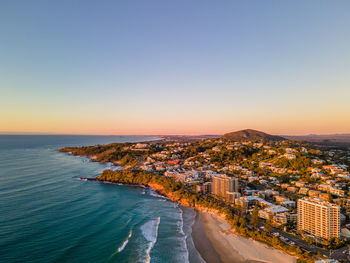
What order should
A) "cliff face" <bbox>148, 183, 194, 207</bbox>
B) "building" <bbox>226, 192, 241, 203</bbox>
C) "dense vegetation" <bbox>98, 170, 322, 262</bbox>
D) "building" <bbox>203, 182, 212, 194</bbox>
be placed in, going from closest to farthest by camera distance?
"dense vegetation" <bbox>98, 170, 322, 262</bbox>
"building" <bbox>226, 192, 241, 203</bbox>
"cliff face" <bbox>148, 183, 194, 207</bbox>
"building" <bbox>203, 182, 212, 194</bbox>

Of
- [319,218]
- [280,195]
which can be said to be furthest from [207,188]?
[319,218]

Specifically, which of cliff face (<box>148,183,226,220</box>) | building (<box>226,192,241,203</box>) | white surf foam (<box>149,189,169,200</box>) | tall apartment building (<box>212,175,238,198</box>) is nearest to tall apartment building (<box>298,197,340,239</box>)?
cliff face (<box>148,183,226,220</box>)

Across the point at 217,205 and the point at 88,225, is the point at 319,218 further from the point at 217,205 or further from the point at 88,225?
the point at 88,225

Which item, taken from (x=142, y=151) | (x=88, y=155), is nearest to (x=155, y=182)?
(x=142, y=151)

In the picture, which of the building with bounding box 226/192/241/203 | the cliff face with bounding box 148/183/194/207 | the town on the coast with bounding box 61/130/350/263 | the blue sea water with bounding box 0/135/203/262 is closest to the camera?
the blue sea water with bounding box 0/135/203/262

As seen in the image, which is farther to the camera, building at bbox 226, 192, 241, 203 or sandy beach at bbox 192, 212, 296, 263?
building at bbox 226, 192, 241, 203

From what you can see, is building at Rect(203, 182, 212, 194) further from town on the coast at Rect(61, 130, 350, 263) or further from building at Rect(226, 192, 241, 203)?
building at Rect(226, 192, 241, 203)

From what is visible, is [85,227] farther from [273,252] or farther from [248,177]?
[248,177]
